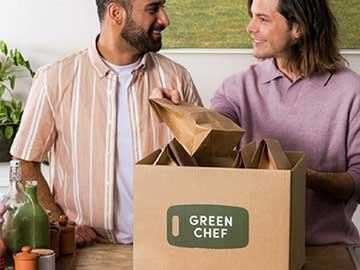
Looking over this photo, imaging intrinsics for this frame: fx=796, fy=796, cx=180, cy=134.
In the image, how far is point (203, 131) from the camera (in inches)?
62.3

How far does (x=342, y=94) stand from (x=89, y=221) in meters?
0.83

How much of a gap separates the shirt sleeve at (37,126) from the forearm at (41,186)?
1.0 inches

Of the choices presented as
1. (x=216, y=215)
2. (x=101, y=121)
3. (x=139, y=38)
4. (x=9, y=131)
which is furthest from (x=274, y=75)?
(x=9, y=131)

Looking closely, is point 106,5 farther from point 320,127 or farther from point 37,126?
point 320,127

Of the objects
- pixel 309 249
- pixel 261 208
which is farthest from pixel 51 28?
pixel 261 208

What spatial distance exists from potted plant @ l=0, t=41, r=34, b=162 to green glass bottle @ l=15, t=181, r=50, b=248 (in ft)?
5.94

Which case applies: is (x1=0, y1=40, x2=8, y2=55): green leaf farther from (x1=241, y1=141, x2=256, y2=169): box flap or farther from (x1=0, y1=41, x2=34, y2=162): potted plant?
(x1=241, y1=141, x2=256, y2=169): box flap

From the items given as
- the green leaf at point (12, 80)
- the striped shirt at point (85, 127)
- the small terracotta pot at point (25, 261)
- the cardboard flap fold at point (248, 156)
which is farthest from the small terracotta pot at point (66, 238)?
the green leaf at point (12, 80)

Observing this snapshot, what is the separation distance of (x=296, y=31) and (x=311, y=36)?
1.9 inches

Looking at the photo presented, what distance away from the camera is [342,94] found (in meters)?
2.26

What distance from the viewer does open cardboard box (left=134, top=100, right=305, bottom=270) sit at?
1.55 m

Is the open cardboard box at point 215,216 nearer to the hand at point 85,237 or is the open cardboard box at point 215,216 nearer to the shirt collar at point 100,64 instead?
the hand at point 85,237

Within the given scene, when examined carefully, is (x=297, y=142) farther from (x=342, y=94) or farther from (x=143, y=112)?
(x=143, y=112)

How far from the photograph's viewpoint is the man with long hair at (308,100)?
2.25 meters
